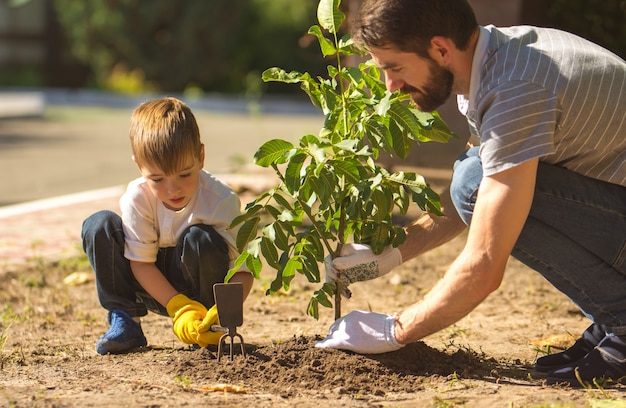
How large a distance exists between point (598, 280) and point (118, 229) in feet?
5.35

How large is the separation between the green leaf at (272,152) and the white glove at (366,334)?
0.54 m

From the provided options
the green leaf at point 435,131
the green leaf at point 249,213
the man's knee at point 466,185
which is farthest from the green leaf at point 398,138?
the green leaf at point 249,213

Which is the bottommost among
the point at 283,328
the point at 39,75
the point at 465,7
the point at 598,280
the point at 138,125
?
the point at 39,75

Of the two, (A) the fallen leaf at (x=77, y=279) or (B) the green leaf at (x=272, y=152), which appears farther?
(A) the fallen leaf at (x=77, y=279)

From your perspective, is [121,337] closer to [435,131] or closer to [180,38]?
[435,131]

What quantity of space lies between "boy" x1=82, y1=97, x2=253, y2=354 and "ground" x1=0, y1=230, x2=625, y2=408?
145mm

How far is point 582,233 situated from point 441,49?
72 cm

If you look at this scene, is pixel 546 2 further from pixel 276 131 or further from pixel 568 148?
pixel 276 131

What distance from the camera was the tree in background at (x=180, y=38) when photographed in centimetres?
1958

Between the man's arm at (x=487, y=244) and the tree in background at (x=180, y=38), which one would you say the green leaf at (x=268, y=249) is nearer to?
the man's arm at (x=487, y=244)

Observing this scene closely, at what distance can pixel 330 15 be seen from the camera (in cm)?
301

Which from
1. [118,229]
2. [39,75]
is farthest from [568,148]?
[39,75]

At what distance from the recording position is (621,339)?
2.93 meters

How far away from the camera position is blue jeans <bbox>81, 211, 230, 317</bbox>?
3297 mm
